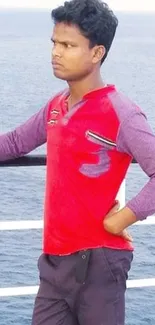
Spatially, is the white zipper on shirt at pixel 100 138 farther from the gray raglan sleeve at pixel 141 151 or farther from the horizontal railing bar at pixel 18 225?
the horizontal railing bar at pixel 18 225

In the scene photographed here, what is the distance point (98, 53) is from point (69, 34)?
10 cm

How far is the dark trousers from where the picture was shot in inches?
91.4

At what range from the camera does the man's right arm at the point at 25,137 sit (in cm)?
247

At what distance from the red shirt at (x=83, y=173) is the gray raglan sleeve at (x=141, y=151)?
1.6 inches

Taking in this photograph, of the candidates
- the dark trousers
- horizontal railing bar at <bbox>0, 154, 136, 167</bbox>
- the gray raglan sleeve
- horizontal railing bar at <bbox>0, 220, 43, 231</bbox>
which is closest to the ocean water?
horizontal railing bar at <bbox>0, 220, 43, 231</bbox>

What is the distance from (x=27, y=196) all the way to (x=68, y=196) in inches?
947

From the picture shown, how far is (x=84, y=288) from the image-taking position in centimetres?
233

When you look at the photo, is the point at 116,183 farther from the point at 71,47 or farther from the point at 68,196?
the point at 71,47

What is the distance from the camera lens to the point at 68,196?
2307 millimetres

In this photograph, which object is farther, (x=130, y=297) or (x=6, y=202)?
(x=6, y=202)

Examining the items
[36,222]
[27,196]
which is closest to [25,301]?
[27,196]

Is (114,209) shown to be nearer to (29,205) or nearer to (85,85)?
(85,85)

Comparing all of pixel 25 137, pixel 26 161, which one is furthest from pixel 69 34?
pixel 26 161

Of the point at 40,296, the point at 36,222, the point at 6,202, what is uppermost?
the point at 40,296
